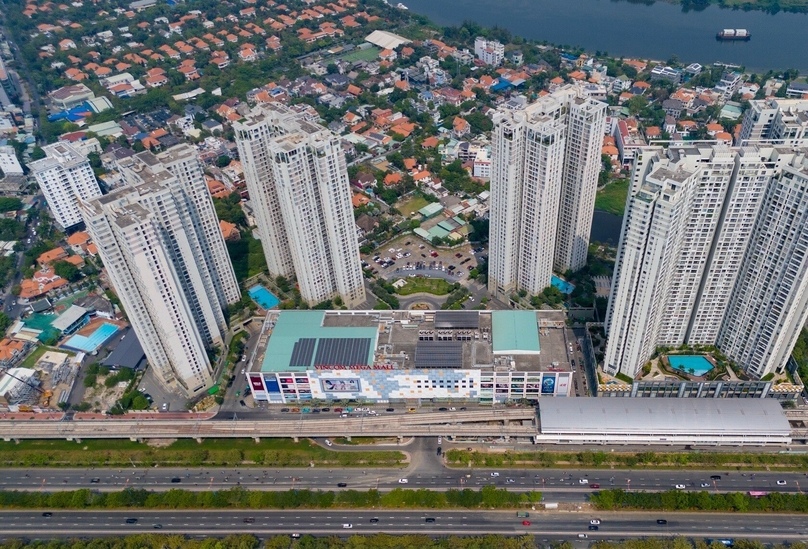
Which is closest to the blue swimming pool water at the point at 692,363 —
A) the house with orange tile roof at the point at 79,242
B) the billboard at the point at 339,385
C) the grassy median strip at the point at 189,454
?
the grassy median strip at the point at 189,454

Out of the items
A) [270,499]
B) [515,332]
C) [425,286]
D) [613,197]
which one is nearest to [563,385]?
[515,332]

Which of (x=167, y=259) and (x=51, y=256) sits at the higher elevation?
(x=167, y=259)

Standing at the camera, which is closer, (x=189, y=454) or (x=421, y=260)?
(x=189, y=454)

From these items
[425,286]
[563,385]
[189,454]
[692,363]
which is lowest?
[189,454]

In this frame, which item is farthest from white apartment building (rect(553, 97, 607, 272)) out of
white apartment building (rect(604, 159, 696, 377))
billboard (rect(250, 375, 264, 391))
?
billboard (rect(250, 375, 264, 391))

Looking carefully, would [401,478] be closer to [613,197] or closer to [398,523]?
[398,523]

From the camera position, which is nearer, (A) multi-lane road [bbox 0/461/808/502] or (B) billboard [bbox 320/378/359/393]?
(A) multi-lane road [bbox 0/461/808/502]

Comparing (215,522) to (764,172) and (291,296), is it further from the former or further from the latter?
(764,172)

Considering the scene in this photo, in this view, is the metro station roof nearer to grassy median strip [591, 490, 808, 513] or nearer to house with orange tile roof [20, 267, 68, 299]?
grassy median strip [591, 490, 808, 513]

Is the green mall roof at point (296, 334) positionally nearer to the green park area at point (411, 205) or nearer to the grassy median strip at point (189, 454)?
the grassy median strip at point (189, 454)
